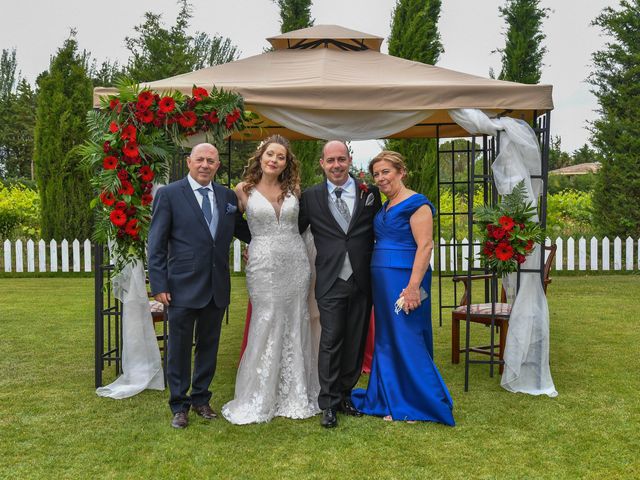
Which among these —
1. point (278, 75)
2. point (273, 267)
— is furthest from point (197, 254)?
point (278, 75)

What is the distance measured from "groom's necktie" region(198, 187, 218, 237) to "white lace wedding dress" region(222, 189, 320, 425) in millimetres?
326

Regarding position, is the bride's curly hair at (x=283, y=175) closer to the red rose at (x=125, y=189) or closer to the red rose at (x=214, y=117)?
the red rose at (x=214, y=117)

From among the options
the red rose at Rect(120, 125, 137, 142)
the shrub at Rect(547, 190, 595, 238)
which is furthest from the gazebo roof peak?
the shrub at Rect(547, 190, 595, 238)

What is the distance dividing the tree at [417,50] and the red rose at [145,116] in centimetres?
1000

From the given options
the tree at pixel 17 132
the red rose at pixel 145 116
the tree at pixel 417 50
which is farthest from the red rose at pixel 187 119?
the tree at pixel 17 132

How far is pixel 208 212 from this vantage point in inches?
180

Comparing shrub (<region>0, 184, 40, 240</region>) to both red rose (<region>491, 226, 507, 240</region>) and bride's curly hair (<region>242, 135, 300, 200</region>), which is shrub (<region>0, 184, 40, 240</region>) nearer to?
bride's curly hair (<region>242, 135, 300, 200</region>)

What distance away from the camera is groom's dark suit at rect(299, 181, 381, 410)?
15.5ft

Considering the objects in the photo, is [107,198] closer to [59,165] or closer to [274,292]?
[274,292]

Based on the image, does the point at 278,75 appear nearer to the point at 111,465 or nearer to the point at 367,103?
the point at 367,103

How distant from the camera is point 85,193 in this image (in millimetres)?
15625

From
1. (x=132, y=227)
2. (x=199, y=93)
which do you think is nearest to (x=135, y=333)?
(x=132, y=227)

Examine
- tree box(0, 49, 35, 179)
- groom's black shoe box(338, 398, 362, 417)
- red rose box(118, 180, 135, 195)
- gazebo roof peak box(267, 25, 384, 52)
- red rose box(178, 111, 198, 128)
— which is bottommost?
groom's black shoe box(338, 398, 362, 417)

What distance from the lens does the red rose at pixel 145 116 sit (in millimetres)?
5121
